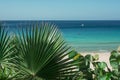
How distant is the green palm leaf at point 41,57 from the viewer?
3.36m

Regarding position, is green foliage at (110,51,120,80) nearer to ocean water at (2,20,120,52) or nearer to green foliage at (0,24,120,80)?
green foliage at (0,24,120,80)

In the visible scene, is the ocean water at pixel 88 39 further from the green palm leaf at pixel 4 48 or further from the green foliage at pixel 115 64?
the green foliage at pixel 115 64

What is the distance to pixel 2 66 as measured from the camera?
3664 millimetres

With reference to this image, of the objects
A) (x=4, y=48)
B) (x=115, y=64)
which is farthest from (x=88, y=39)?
(x=4, y=48)

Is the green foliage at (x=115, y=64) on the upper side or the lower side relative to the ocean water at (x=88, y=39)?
lower

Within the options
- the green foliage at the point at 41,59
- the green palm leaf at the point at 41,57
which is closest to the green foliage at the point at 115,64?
the green foliage at the point at 41,59

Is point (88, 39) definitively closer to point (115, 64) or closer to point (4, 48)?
point (115, 64)

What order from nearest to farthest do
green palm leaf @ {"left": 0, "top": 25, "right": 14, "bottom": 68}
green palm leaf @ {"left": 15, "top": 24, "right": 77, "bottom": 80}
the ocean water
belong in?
green palm leaf @ {"left": 15, "top": 24, "right": 77, "bottom": 80} < green palm leaf @ {"left": 0, "top": 25, "right": 14, "bottom": 68} < the ocean water

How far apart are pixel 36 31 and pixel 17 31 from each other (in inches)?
11.0

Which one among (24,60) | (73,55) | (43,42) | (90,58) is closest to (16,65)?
(24,60)

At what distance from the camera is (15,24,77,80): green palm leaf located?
3.36 metres

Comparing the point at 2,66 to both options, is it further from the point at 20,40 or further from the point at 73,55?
the point at 73,55

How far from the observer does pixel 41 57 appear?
3.36 metres

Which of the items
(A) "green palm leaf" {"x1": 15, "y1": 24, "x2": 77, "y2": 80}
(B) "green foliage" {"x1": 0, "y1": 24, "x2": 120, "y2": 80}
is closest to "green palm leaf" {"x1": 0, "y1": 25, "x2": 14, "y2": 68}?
(B) "green foliage" {"x1": 0, "y1": 24, "x2": 120, "y2": 80}
